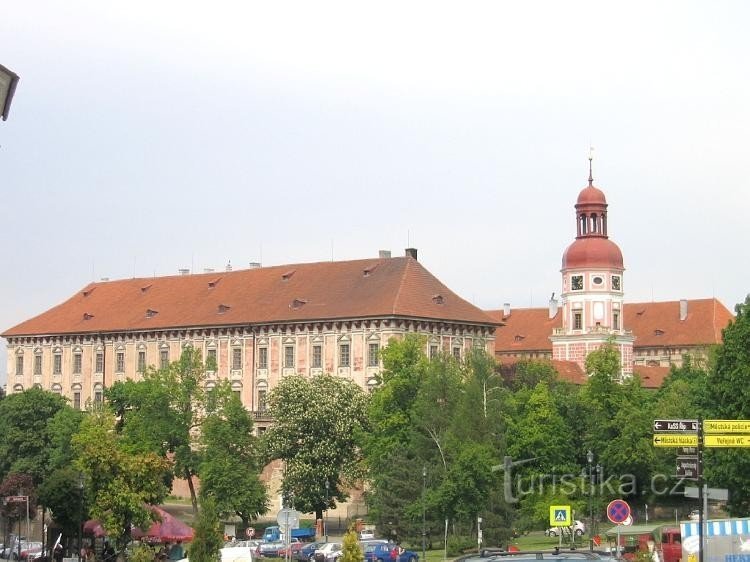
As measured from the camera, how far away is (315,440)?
92.6 m

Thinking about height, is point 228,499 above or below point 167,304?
below

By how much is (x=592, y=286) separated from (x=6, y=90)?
118 metres

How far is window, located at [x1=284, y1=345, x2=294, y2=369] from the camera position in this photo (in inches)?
4483

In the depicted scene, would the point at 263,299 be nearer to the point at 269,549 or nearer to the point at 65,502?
the point at 269,549

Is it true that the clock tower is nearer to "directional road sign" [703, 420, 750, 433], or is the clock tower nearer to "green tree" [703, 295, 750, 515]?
"green tree" [703, 295, 750, 515]

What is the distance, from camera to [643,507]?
295 ft

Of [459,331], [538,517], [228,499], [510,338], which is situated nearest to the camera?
[538,517]

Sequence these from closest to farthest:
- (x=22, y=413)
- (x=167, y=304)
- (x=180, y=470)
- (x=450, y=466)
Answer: (x=450, y=466) < (x=180, y=470) < (x=22, y=413) < (x=167, y=304)

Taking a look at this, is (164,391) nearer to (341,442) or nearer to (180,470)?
(180,470)

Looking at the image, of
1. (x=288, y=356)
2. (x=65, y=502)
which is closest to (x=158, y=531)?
(x=65, y=502)

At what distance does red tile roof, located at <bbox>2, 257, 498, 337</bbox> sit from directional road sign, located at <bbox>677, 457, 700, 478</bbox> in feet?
263

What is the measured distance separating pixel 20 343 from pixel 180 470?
36994 millimetres

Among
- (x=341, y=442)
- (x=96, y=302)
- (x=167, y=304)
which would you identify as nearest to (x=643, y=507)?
(x=341, y=442)

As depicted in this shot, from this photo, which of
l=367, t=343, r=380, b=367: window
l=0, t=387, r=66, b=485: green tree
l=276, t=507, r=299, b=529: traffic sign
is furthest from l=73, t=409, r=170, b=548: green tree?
l=367, t=343, r=380, b=367: window
